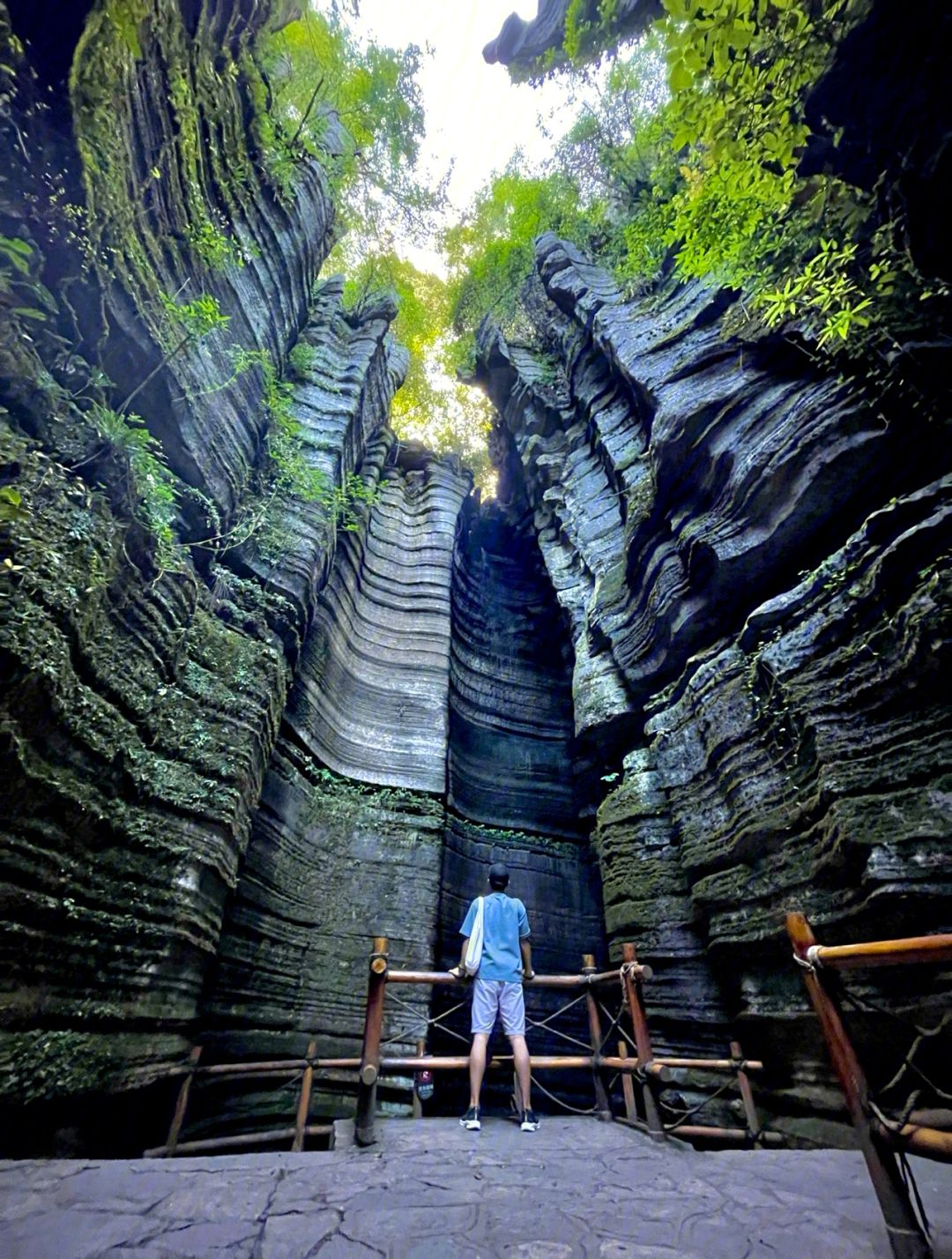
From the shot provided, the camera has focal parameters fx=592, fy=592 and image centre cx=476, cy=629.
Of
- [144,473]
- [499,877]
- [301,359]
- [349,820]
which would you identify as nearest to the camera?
[499,877]

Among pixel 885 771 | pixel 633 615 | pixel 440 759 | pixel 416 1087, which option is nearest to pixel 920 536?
pixel 885 771

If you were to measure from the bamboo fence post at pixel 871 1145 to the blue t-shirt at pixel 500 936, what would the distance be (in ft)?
8.92

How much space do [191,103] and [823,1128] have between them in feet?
40.8

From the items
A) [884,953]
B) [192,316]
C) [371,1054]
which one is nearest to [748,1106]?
[371,1054]

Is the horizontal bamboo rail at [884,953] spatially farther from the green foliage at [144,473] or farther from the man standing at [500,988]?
the green foliage at [144,473]

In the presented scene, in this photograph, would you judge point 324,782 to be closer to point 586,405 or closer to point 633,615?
point 633,615

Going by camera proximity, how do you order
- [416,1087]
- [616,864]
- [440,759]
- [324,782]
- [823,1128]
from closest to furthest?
[823,1128] → [416,1087] → [616,864] → [324,782] → [440,759]

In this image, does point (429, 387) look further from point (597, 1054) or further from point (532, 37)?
point (597, 1054)

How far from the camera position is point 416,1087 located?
6.21 meters

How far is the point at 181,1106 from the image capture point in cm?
510

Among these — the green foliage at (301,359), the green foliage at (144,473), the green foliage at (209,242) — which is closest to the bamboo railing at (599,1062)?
the green foliage at (144,473)

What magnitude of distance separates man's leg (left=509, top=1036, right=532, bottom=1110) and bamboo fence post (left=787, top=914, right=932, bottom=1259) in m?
2.67

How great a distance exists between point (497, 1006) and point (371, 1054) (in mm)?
1071

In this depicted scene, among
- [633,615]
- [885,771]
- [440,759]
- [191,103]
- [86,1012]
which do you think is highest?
[191,103]
